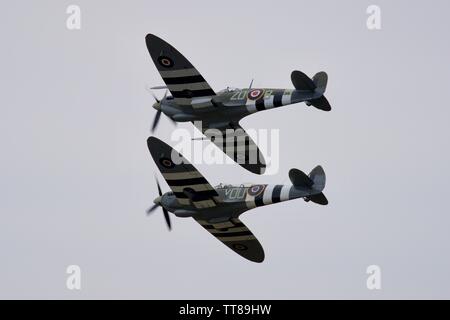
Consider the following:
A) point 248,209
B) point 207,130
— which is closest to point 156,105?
point 207,130

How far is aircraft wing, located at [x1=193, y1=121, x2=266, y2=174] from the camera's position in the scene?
211ft

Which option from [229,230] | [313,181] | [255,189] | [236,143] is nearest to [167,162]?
[255,189]

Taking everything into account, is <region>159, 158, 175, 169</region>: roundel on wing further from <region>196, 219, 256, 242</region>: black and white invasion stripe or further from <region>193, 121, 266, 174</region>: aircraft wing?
<region>193, 121, 266, 174</region>: aircraft wing

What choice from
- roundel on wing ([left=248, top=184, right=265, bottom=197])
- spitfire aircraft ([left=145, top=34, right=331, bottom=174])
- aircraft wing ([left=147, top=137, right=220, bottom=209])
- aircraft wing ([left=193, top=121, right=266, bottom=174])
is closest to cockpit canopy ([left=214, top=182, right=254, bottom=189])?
roundel on wing ([left=248, top=184, right=265, bottom=197])

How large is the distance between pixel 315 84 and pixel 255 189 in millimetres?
4453

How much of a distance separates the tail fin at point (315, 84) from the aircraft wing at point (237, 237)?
5550mm

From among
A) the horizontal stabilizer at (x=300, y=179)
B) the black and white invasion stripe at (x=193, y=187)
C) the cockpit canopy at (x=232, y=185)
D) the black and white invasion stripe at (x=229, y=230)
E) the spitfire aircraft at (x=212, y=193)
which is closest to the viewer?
the horizontal stabilizer at (x=300, y=179)

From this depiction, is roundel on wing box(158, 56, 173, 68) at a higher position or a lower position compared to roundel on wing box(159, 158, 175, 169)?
higher

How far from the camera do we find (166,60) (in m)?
62.1

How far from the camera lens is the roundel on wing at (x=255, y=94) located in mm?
62000

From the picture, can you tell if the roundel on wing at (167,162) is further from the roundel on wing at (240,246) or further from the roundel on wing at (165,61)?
the roundel on wing at (240,246)

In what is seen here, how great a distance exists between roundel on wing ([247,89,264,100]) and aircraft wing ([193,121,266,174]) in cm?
218

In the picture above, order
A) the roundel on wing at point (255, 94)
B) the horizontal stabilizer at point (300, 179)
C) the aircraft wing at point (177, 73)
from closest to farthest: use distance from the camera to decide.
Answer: the horizontal stabilizer at point (300, 179)
the aircraft wing at point (177, 73)
the roundel on wing at point (255, 94)

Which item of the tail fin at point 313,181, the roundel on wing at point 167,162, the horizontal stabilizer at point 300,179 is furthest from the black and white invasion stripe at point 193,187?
the tail fin at point 313,181
